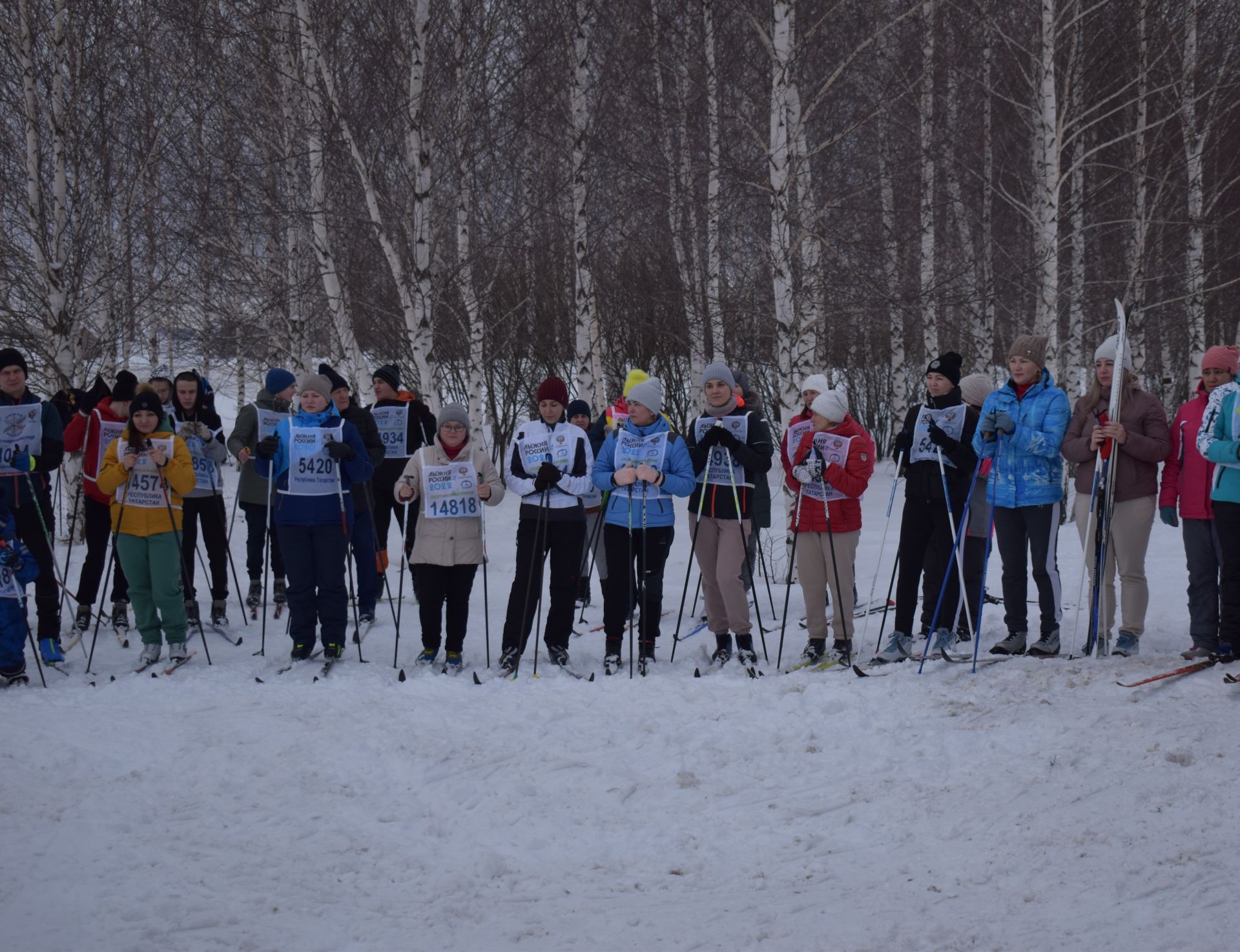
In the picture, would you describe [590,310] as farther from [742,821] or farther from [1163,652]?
[742,821]

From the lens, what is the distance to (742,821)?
14.1ft

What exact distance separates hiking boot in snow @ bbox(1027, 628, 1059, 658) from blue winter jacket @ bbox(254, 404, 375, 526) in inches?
170

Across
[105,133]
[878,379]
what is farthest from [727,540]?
[878,379]

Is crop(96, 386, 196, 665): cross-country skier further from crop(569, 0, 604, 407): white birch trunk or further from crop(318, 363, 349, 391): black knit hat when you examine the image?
crop(569, 0, 604, 407): white birch trunk

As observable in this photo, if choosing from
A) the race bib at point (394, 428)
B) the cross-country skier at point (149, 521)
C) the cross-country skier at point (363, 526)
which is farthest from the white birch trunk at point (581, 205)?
the cross-country skier at point (149, 521)

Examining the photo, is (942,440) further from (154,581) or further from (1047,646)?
(154,581)

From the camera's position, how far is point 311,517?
258 inches

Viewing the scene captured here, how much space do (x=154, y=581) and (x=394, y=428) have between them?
8.32ft

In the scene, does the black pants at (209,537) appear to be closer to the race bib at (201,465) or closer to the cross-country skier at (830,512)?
the race bib at (201,465)

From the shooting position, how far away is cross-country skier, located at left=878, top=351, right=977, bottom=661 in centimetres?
648

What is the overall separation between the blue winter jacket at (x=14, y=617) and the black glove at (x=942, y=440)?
5.41 metres

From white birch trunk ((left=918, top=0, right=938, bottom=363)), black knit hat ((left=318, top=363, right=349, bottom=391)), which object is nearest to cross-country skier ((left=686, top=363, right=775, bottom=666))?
black knit hat ((left=318, top=363, right=349, bottom=391))

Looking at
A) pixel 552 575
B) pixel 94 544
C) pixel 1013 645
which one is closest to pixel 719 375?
pixel 552 575

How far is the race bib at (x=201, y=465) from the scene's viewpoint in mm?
7570
